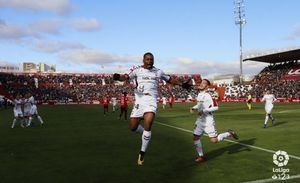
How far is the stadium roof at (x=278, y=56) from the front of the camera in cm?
7529

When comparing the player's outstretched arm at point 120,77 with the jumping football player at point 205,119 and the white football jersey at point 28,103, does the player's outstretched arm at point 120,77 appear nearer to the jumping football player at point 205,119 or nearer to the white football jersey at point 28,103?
the jumping football player at point 205,119

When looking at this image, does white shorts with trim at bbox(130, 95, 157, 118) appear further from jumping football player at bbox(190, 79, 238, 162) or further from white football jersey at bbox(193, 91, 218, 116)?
white football jersey at bbox(193, 91, 218, 116)

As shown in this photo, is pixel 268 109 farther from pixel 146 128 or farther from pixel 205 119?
pixel 146 128

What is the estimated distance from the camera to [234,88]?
8550cm

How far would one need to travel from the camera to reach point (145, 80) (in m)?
9.97

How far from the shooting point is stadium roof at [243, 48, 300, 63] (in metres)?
75.3

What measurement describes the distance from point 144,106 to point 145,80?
66cm

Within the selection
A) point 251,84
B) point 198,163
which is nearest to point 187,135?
point 198,163

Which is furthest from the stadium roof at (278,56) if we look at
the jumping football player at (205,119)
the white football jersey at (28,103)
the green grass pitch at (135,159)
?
the jumping football player at (205,119)

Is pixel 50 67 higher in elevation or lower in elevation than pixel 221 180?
higher

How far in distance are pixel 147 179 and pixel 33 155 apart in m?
4.95

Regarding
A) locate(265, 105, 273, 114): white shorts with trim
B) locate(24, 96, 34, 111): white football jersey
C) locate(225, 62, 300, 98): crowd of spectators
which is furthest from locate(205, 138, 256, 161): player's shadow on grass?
locate(225, 62, 300, 98): crowd of spectators

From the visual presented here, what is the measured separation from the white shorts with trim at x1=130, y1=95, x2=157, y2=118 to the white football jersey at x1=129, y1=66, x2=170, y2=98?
0.42ft

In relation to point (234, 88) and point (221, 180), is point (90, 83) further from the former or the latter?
point (221, 180)
